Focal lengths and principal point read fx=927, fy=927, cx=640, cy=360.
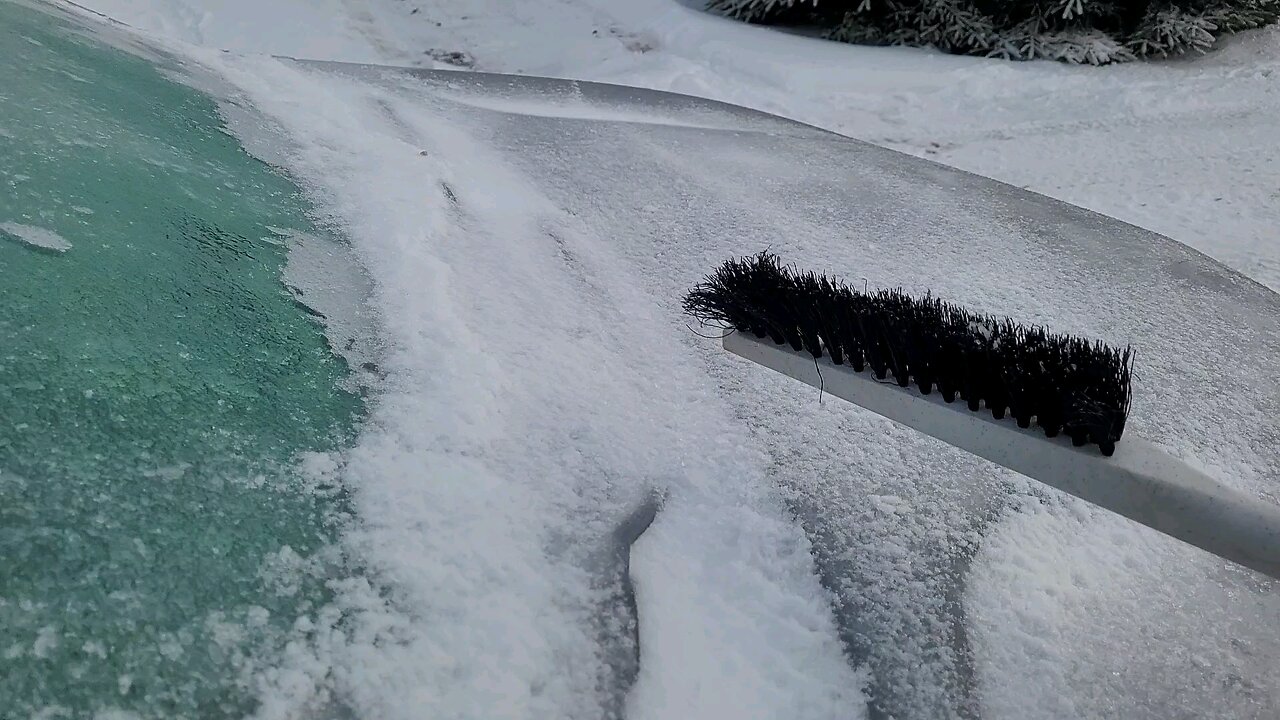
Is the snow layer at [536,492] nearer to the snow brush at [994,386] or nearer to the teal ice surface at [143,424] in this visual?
the teal ice surface at [143,424]

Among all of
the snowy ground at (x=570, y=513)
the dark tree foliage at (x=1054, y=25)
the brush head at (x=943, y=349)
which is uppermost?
the dark tree foliage at (x=1054, y=25)

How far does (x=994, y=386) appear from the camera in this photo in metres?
1.20

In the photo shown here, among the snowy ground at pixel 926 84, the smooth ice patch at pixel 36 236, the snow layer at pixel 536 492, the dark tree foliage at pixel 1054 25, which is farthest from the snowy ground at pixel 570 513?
the dark tree foliage at pixel 1054 25

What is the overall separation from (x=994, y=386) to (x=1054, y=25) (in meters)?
3.96

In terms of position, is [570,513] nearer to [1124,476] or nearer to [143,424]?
[143,424]

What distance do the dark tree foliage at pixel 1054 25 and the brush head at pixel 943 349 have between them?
11.5 ft

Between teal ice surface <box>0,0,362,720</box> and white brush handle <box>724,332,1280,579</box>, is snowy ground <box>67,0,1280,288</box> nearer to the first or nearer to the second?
white brush handle <box>724,332,1280,579</box>

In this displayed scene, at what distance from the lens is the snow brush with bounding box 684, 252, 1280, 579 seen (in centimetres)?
108

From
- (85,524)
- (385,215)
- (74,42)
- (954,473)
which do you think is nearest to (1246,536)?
(954,473)

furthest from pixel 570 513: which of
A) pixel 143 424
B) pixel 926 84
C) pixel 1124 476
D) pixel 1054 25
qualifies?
pixel 1054 25

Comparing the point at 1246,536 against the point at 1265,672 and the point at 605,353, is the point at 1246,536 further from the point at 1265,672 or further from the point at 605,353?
the point at 605,353

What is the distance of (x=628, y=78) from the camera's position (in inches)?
156

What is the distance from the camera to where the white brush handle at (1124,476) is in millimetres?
1056

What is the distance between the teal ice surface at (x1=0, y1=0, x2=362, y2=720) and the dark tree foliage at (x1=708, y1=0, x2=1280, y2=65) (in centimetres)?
371
